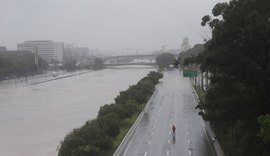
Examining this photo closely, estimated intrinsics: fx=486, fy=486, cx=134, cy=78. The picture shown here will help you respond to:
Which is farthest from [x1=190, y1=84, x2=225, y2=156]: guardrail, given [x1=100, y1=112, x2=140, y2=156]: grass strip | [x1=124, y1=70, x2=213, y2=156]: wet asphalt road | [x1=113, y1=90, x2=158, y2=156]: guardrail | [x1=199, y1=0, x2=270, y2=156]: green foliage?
[x1=199, y1=0, x2=270, y2=156]: green foliage

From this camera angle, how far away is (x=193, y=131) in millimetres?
27891

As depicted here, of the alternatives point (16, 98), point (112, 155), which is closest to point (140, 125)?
point (112, 155)

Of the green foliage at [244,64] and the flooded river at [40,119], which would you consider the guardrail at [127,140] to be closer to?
the flooded river at [40,119]

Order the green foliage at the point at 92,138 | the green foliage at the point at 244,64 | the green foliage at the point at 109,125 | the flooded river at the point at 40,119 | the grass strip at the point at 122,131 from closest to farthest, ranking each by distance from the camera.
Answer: the green foliage at the point at 244,64, the green foliage at the point at 92,138, the grass strip at the point at 122,131, the green foliage at the point at 109,125, the flooded river at the point at 40,119

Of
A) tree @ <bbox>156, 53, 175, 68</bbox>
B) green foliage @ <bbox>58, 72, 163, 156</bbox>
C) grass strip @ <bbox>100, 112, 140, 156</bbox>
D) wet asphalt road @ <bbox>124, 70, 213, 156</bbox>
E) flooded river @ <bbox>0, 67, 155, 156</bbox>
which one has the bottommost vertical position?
flooded river @ <bbox>0, 67, 155, 156</bbox>

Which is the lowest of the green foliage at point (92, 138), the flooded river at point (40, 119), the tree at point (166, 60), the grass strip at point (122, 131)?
the flooded river at point (40, 119)

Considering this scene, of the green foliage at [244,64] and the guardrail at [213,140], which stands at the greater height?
the green foliage at [244,64]

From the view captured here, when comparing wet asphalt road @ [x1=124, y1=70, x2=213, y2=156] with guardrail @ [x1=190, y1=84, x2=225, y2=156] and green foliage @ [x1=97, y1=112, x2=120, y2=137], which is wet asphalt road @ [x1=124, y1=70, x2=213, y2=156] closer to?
guardrail @ [x1=190, y1=84, x2=225, y2=156]

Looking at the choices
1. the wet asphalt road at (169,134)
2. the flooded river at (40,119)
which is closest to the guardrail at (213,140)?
the wet asphalt road at (169,134)

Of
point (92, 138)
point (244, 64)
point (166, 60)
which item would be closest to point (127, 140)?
point (92, 138)

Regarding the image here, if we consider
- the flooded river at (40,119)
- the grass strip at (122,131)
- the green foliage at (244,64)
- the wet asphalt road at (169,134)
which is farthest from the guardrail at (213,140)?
the flooded river at (40,119)

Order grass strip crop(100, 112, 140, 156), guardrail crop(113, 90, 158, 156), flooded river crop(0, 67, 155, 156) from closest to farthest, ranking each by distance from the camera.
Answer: guardrail crop(113, 90, 158, 156) < grass strip crop(100, 112, 140, 156) < flooded river crop(0, 67, 155, 156)

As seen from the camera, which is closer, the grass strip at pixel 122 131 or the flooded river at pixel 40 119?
the grass strip at pixel 122 131

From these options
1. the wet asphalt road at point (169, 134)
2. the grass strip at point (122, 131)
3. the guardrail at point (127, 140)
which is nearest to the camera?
the guardrail at point (127, 140)
